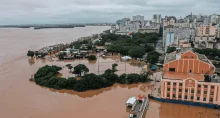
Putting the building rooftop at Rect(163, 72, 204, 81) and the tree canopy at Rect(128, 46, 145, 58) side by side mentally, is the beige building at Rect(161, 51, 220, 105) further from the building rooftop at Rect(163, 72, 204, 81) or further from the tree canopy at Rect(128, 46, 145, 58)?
the tree canopy at Rect(128, 46, 145, 58)

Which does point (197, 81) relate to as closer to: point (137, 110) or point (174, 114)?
point (174, 114)

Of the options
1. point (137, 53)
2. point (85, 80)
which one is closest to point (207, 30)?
point (137, 53)

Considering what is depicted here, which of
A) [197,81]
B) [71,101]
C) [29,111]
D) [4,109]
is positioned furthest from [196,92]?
[4,109]

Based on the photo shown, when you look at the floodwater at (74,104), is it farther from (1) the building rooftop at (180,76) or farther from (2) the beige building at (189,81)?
(1) the building rooftop at (180,76)

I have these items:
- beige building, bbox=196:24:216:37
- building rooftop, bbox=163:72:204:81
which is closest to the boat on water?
building rooftop, bbox=163:72:204:81

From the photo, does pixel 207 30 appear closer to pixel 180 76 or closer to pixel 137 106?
pixel 180 76
